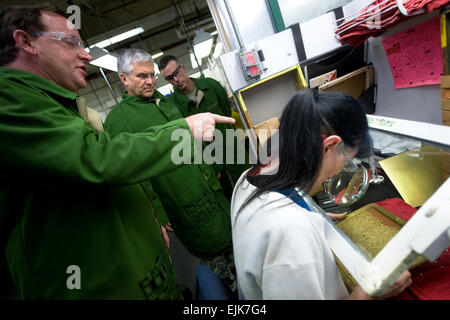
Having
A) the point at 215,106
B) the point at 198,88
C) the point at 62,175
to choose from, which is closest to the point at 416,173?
the point at 62,175

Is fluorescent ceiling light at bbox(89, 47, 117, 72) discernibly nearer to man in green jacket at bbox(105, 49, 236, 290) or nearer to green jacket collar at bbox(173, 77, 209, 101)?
green jacket collar at bbox(173, 77, 209, 101)

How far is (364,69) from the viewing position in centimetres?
193

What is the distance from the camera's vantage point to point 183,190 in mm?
1545

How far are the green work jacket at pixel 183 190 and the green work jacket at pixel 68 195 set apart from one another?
0.70m

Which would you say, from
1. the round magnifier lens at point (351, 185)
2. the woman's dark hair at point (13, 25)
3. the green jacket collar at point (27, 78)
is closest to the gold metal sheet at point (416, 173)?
the round magnifier lens at point (351, 185)

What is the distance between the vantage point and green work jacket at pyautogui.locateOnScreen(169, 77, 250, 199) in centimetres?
228

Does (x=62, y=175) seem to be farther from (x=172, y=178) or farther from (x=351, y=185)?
(x=351, y=185)

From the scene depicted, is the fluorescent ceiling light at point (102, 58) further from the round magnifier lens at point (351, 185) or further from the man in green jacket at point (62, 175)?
the round magnifier lens at point (351, 185)

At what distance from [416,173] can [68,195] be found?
1572 mm

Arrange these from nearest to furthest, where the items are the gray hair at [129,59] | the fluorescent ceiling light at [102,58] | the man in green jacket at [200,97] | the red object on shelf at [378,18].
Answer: the red object on shelf at [378,18]
the gray hair at [129,59]
the man in green jacket at [200,97]
the fluorescent ceiling light at [102,58]

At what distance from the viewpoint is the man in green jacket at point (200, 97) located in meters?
2.25

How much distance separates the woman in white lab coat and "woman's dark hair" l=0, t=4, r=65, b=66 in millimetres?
981

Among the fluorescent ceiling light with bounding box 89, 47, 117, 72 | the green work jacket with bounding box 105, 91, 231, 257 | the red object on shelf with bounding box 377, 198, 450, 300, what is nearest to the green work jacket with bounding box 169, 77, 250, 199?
the green work jacket with bounding box 105, 91, 231, 257
